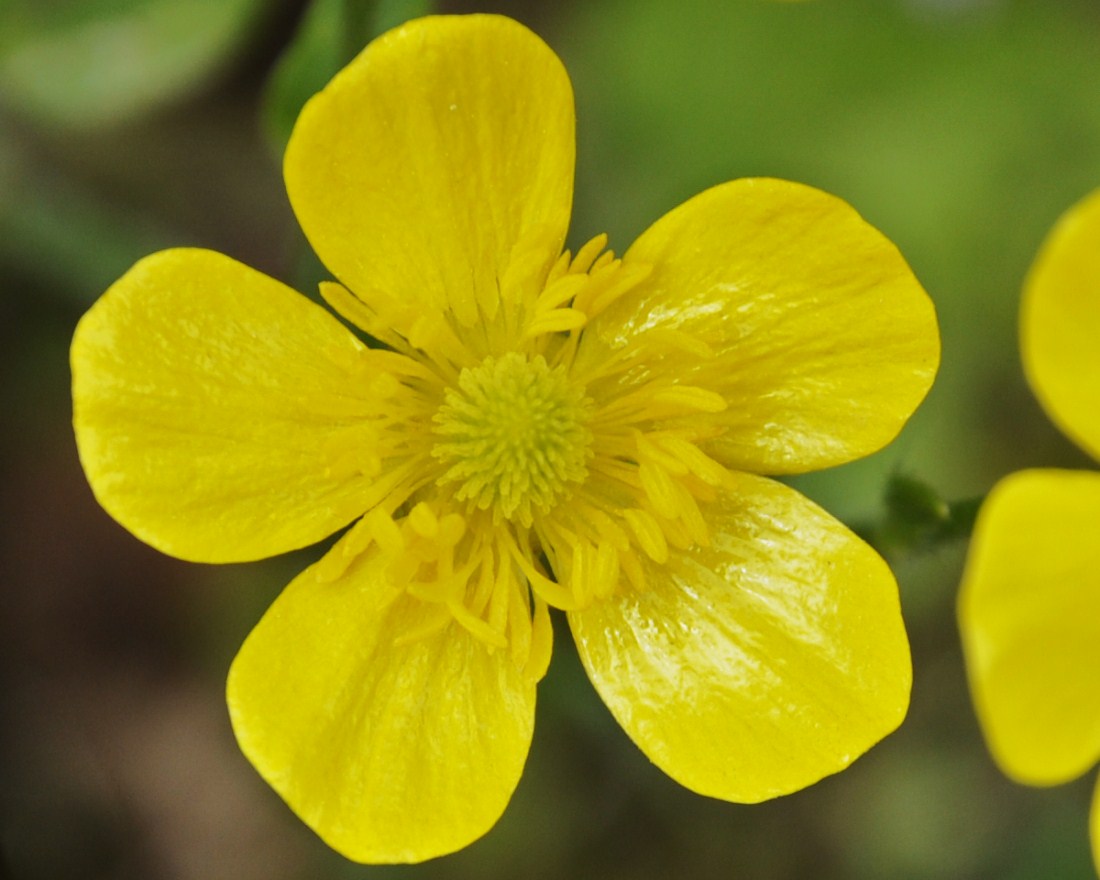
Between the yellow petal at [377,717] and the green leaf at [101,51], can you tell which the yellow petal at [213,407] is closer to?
the yellow petal at [377,717]

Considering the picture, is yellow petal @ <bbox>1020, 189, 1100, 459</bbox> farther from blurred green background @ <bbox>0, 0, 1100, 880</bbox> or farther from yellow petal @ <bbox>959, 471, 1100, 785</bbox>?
blurred green background @ <bbox>0, 0, 1100, 880</bbox>

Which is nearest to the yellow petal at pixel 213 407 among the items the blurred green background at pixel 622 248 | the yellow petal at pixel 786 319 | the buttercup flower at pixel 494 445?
the buttercup flower at pixel 494 445

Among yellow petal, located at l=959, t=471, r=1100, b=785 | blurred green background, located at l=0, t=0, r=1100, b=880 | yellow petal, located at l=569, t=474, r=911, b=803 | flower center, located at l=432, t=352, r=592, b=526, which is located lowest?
blurred green background, located at l=0, t=0, r=1100, b=880

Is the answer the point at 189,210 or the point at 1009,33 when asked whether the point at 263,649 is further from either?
the point at 1009,33

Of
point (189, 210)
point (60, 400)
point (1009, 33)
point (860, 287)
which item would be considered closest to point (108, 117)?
point (189, 210)

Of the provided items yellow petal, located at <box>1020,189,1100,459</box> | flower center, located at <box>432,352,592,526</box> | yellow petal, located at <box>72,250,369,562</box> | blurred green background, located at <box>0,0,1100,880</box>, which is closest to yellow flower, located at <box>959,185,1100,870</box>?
yellow petal, located at <box>1020,189,1100,459</box>
